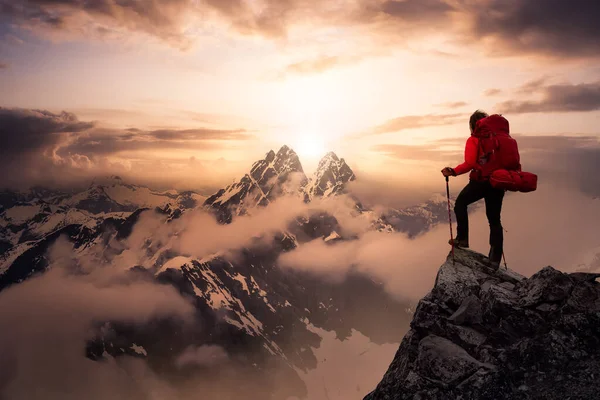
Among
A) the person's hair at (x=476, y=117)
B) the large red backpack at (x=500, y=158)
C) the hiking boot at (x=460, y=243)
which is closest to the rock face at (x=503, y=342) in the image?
the hiking boot at (x=460, y=243)

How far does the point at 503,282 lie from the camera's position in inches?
556

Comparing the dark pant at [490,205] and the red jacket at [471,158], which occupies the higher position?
the red jacket at [471,158]

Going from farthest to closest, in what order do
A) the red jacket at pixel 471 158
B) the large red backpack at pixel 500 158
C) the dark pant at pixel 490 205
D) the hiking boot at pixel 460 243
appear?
the hiking boot at pixel 460 243 < the dark pant at pixel 490 205 < the red jacket at pixel 471 158 < the large red backpack at pixel 500 158

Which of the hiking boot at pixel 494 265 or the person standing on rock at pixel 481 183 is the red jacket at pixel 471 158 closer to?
the person standing on rock at pixel 481 183

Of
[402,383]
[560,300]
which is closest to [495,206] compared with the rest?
[560,300]

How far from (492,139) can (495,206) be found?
7.80ft

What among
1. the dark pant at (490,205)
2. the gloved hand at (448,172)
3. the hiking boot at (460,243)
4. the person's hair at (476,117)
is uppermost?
the person's hair at (476,117)

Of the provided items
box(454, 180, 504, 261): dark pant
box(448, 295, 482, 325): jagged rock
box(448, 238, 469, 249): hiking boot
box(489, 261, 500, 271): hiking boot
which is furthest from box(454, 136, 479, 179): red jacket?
box(448, 295, 482, 325): jagged rock

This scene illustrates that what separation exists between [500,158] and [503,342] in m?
5.78

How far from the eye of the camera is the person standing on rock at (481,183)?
13781 millimetres

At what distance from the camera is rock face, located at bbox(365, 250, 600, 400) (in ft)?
34.5

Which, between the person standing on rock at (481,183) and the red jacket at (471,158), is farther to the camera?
the red jacket at (471,158)

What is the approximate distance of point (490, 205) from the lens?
14414mm

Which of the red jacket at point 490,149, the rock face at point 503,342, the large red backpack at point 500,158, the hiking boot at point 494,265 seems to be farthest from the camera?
the hiking boot at point 494,265
